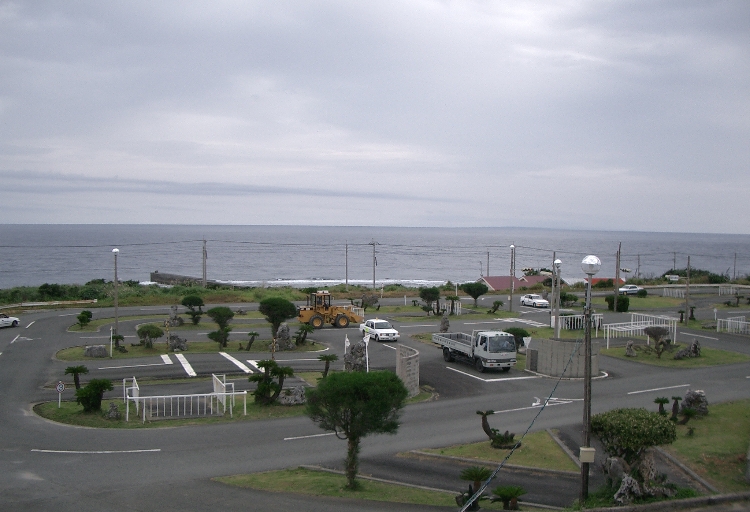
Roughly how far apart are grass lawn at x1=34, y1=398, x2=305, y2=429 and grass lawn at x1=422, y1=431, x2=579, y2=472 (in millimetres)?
5465

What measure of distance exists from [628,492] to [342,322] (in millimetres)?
30423

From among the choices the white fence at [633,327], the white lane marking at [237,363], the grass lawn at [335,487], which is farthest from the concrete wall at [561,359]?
the grass lawn at [335,487]

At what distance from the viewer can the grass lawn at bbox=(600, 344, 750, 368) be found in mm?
29172

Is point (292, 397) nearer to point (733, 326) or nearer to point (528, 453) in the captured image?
point (528, 453)

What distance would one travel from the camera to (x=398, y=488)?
13602mm

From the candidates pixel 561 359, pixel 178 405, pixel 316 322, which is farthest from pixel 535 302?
pixel 178 405

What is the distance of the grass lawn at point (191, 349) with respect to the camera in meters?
30.3

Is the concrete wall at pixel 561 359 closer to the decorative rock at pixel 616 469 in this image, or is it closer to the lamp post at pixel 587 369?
the decorative rock at pixel 616 469

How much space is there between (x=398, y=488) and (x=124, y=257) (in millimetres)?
180556

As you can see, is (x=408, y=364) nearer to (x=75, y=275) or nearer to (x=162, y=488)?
(x=162, y=488)

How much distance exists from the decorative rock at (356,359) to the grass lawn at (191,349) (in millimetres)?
7608

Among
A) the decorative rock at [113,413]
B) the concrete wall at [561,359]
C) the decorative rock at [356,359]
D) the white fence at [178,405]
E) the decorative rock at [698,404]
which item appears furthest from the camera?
the concrete wall at [561,359]

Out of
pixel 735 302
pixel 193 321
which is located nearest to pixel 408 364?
pixel 193 321

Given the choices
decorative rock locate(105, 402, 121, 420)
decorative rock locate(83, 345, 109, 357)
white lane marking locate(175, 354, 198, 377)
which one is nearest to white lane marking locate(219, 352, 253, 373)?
white lane marking locate(175, 354, 198, 377)
